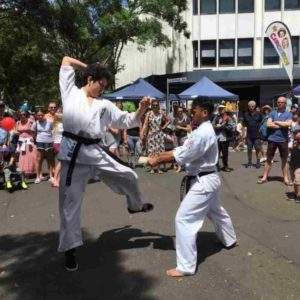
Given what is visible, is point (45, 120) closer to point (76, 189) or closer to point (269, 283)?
point (76, 189)

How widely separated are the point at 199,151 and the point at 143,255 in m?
1.36

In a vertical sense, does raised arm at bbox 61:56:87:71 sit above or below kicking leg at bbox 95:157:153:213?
above

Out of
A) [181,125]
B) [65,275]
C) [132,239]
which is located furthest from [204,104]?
[181,125]

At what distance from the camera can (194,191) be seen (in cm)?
604

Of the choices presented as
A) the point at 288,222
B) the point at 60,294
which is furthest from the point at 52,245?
the point at 288,222

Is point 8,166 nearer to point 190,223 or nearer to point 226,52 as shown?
point 190,223

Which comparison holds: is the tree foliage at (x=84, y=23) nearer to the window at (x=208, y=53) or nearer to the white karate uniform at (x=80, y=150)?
the window at (x=208, y=53)

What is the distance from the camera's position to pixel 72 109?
19.3 feet

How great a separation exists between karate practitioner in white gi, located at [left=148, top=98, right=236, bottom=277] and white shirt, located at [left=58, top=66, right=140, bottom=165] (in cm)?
58

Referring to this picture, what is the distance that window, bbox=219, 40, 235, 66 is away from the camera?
122 feet

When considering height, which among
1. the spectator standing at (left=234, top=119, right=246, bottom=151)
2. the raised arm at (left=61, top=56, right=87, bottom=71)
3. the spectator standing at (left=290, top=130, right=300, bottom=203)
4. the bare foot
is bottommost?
the spectator standing at (left=234, top=119, right=246, bottom=151)

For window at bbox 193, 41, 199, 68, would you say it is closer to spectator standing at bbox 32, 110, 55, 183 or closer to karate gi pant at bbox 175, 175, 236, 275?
spectator standing at bbox 32, 110, 55, 183

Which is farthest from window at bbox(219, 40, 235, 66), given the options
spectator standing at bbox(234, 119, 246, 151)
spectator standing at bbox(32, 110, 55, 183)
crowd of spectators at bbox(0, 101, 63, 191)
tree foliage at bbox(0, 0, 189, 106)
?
spectator standing at bbox(32, 110, 55, 183)

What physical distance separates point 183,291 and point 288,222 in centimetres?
317
